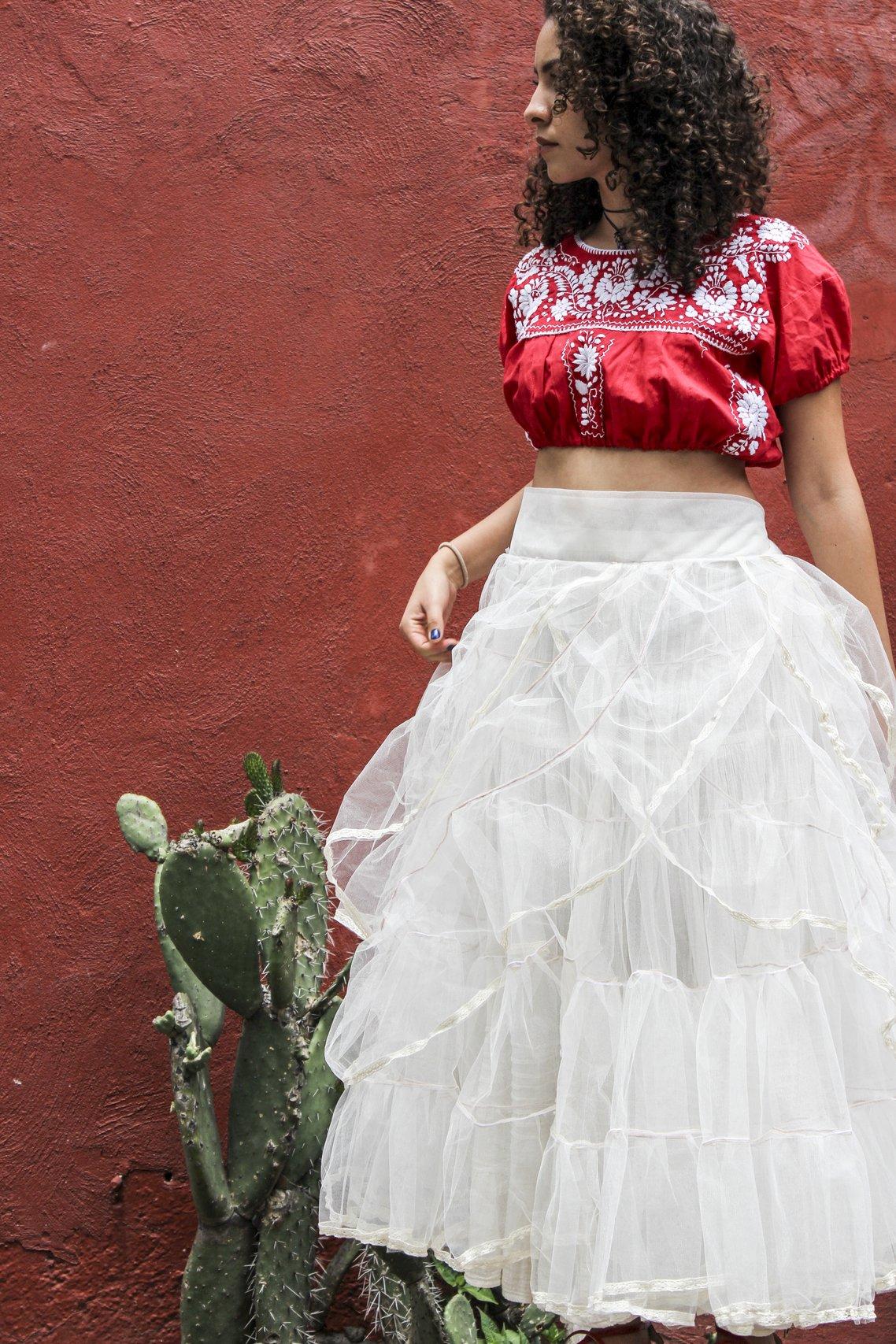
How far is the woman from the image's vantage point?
65.6 inches

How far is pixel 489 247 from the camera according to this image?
2.89 m

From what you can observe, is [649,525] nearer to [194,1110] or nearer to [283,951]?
[283,951]

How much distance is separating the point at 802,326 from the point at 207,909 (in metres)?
1.23

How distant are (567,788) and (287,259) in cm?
151

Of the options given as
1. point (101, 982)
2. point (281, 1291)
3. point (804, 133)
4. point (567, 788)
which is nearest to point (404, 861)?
point (567, 788)

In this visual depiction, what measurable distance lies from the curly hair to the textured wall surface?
972mm

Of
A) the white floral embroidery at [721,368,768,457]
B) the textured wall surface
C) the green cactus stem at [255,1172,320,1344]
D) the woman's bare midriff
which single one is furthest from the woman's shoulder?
the green cactus stem at [255,1172,320,1344]

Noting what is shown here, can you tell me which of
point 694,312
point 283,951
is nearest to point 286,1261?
point 283,951

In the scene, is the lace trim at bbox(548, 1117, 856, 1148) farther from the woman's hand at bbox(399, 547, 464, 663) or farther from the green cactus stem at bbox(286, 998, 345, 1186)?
the green cactus stem at bbox(286, 998, 345, 1186)

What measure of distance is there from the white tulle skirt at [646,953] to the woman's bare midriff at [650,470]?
0.07 feet

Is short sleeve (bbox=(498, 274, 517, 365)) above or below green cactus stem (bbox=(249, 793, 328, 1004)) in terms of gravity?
above

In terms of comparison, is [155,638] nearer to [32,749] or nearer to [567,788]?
[32,749]

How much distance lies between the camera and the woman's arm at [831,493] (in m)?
1.93

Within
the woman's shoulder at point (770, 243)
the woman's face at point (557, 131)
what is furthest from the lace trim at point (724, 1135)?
the woman's face at point (557, 131)
